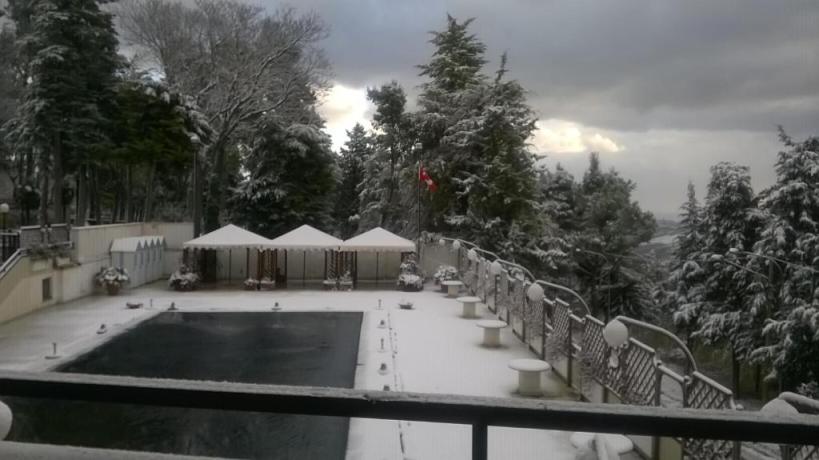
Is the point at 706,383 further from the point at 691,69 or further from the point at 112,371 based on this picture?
the point at 691,69

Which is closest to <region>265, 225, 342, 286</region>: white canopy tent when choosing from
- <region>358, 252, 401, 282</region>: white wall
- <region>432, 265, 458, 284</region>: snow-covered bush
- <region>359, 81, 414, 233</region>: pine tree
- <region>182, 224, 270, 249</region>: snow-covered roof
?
<region>182, 224, 270, 249</region>: snow-covered roof

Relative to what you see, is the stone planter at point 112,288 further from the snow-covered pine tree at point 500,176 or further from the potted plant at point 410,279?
the snow-covered pine tree at point 500,176

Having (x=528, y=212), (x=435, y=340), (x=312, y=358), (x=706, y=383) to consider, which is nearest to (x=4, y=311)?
(x=312, y=358)

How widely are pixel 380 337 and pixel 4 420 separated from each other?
1129 centimetres

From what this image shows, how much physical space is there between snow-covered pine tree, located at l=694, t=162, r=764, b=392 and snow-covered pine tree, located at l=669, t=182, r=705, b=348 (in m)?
0.32

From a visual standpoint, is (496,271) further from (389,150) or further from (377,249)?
(389,150)

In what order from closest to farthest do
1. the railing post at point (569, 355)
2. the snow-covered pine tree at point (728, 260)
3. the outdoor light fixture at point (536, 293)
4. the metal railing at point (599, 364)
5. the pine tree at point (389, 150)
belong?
the metal railing at point (599, 364)
the railing post at point (569, 355)
the outdoor light fixture at point (536, 293)
the snow-covered pine tree at point (728, 260)
the pine tree at point (389, 150)

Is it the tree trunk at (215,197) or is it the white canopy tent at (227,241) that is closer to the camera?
the white canopy tent at (227,241)

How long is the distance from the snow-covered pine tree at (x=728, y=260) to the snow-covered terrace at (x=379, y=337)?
925 centimetres

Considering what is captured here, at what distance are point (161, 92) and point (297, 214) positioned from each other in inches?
303

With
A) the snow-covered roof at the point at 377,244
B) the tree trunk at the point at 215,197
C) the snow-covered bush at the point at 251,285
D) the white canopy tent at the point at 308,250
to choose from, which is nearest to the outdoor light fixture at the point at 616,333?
the snow-covered roof at the point at 377,244

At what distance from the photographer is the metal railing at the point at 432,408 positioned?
3.39 feet

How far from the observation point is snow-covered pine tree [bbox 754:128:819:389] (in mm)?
15977

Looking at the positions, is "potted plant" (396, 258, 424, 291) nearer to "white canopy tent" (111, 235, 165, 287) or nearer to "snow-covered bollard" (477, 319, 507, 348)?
"snow-covered bollard" (477, 319, 507, 348)
